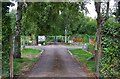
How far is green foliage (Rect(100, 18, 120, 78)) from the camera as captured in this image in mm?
10008

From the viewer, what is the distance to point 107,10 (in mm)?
20078

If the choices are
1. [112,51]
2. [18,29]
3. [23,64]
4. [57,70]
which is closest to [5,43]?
[112,51]

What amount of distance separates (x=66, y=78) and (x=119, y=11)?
6.70 metres

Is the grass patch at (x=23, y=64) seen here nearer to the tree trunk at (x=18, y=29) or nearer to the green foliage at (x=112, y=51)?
the tree trunk at (x=18, y=29)

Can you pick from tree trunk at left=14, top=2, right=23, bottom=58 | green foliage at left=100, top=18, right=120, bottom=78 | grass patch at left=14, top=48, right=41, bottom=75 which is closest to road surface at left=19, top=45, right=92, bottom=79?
grass patch at left=14, top=48, right=41, bottom=75

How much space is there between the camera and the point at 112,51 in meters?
10.2

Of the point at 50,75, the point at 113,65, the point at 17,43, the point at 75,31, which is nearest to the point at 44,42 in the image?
the point at 75,31

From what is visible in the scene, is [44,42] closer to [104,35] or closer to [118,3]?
[118,3]

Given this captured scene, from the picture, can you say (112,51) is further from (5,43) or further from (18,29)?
(18,29)

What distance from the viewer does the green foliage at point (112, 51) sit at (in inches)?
394

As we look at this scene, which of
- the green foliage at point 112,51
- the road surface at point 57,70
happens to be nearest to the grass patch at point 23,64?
the road surface at point 57,70

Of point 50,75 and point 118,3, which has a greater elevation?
point 118,3

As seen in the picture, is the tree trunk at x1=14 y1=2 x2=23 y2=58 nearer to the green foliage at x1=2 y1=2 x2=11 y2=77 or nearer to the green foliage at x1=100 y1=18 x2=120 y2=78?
the green foliage at x1=2 y1=2 x2=11 y2=77

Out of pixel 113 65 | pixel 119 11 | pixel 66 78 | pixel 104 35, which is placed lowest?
pixel 66 78
